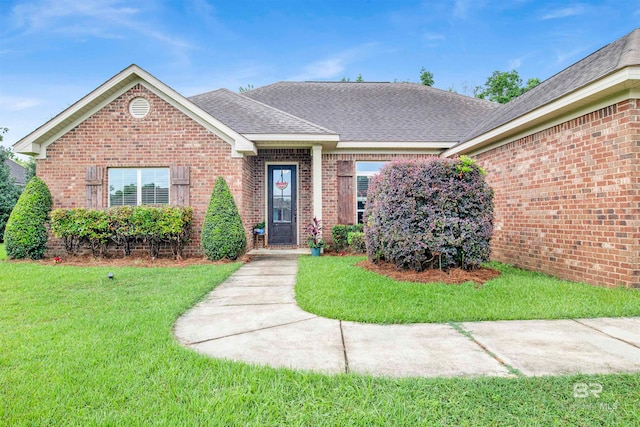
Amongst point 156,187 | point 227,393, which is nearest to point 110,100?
point 156,187

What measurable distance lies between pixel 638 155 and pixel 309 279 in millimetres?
4773

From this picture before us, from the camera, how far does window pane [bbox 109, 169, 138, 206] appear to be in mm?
8562

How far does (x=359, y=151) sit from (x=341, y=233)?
245 cm

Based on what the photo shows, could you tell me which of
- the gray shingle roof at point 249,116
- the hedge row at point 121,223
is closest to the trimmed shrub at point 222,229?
the hedge row at point 121,223

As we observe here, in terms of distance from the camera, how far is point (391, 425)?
66.9 inches

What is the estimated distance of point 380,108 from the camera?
11742 mm

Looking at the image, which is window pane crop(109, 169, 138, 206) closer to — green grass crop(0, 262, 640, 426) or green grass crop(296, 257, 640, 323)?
green grass crop(296, 257, 640, 323)

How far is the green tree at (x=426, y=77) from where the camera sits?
23.8 m

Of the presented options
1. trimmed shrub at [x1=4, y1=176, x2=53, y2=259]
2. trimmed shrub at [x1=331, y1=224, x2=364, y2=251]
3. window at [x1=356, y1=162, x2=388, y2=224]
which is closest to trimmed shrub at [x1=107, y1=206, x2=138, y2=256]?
trimmed shrub at [x1=4, y1=176, x2=53, y2=259]

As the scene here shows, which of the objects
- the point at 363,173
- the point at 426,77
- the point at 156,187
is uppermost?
the point at 426,77

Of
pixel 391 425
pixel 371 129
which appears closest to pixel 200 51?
pixel 371 129

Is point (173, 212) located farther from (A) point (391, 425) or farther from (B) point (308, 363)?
(A) point (391, 425)

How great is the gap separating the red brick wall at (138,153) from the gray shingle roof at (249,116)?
2.99 feet

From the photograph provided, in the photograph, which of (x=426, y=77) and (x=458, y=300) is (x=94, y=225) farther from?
(x=426, y=77)
